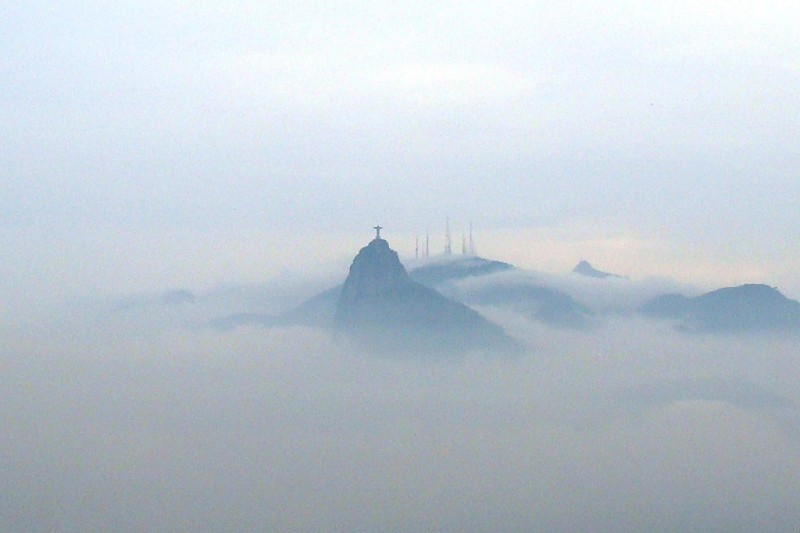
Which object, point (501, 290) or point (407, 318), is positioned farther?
point (501, 290)

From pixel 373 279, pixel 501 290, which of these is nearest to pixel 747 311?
pixel 501 290

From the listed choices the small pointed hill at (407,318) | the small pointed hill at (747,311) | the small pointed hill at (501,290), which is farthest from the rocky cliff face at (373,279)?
the small pointed hill at (747,311)

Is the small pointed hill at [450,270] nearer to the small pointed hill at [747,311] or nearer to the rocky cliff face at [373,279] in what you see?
the rocky cliff face at [373,279]

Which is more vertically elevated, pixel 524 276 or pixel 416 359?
pixel 524 276

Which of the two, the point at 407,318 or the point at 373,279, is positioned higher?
the point at 373,279

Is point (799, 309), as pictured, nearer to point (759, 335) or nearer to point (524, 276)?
point (759, 335)

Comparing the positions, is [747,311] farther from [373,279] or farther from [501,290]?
[373,279]

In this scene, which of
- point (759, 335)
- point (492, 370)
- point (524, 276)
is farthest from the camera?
point (524, 276)

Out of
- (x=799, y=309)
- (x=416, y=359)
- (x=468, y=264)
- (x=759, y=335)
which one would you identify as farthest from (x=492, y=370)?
(x=799, y=309)
